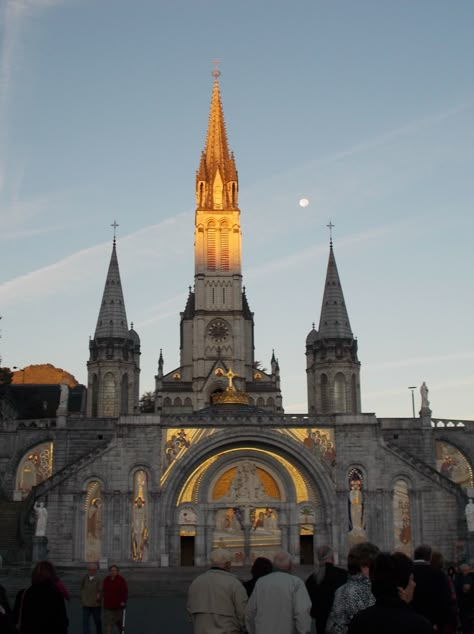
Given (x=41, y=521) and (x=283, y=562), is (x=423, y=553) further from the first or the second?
(x=41, y=521)

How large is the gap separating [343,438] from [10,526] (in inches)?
713

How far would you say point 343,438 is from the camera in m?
43.8

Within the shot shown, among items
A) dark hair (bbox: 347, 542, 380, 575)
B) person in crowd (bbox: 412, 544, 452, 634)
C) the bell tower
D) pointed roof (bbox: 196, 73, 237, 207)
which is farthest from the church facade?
pointed roof (bbox: 196, 73, 237, 207)

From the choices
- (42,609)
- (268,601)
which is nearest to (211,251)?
(268,601)

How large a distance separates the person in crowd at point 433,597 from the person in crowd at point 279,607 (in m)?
1.26

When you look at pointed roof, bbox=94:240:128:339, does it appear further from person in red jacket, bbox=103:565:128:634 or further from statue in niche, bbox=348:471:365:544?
person in red jacket, bbox=103:565:128:634

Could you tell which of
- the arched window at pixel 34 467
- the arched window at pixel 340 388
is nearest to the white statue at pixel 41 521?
the arched window at pixel 34 467

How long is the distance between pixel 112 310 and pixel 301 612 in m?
57.4

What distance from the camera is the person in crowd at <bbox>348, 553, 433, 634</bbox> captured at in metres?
5.20

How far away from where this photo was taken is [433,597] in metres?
8.66

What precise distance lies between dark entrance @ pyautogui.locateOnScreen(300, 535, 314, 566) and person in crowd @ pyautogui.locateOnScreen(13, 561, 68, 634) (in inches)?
1444

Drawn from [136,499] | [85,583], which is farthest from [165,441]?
[85,583]

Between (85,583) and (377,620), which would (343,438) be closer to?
(85,583)

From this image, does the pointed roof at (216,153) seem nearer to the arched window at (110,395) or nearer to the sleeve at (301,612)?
the arched window at (110,395)
